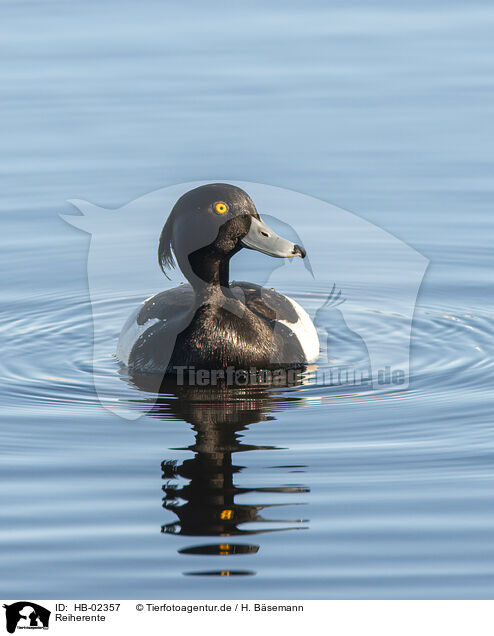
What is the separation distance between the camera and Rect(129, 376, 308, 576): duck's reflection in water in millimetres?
6750

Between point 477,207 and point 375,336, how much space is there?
3371 millimetres

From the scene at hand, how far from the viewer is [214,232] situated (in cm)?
929

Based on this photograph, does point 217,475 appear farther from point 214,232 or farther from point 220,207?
point 220,207

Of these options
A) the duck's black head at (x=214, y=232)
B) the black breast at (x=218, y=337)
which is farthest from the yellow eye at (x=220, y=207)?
the black breast at (x=218, y=337)

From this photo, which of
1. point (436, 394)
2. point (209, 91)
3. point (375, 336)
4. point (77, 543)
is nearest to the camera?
point (77, 543)

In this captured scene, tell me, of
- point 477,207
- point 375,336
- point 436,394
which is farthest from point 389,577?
point 477,207

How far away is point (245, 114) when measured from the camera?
1566cm

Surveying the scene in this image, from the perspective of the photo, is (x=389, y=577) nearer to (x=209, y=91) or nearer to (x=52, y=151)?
(x=52, y=151)
